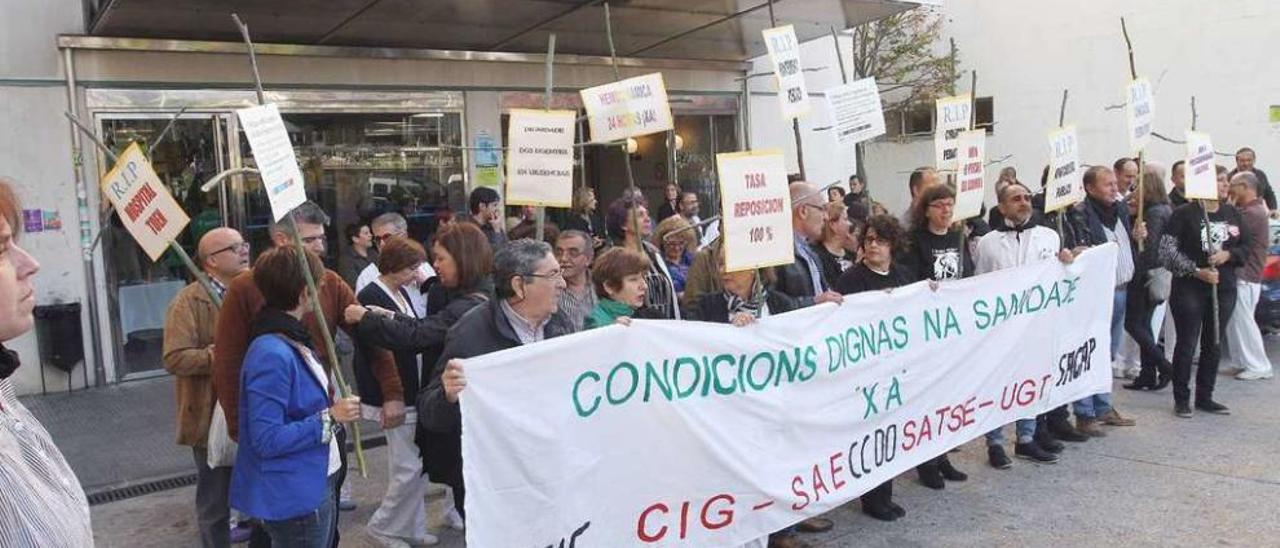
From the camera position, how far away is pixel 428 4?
8.88 meters

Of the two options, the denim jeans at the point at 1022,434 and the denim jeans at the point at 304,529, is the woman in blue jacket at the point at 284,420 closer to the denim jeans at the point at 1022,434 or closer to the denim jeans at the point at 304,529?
the denim jeans at the point at 304,529

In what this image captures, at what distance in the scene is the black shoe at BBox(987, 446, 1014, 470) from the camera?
5910mm

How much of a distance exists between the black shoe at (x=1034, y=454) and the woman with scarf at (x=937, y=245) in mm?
492

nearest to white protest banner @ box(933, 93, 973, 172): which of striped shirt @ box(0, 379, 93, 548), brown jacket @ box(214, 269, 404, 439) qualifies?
brown jacket @ box(214, 269, 404, 439)

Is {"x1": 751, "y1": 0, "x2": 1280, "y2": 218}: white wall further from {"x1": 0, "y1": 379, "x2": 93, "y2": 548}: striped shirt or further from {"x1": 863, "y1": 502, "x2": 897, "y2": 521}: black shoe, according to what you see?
{"x1": 0, "y1": 379, "x2": 93, "y2": 548}: striped shirt

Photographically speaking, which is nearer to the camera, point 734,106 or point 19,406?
point 19,406

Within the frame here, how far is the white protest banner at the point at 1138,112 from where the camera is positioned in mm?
7035

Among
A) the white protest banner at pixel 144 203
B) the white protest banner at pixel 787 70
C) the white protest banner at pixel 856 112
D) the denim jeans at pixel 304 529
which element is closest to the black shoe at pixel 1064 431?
the white protest banner at pixel 856 112

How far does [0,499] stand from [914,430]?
13.9 feet

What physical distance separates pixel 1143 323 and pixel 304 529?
269 inches

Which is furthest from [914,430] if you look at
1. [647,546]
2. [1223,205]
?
[1223,205]

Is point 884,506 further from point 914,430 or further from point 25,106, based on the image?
point 25,106

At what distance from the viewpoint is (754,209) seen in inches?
173

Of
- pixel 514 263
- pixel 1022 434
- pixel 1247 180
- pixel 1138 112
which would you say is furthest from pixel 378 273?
pixel 1247 180
